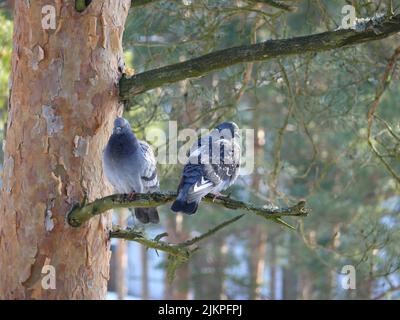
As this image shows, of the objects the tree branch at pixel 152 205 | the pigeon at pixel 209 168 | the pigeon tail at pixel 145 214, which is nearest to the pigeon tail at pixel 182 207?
the pigeon at pixel 209 168

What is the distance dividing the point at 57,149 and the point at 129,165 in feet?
2.18

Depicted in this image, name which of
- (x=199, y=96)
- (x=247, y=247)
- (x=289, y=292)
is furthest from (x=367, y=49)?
(x=289, y=292)

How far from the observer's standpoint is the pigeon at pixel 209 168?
369cm

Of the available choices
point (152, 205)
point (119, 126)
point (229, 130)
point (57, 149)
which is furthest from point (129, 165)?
point (229, 130)

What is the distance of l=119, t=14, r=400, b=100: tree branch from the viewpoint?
3529mm

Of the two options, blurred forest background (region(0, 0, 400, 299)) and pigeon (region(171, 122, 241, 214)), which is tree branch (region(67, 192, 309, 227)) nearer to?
pigeon (region(171, 122, 241, 214))

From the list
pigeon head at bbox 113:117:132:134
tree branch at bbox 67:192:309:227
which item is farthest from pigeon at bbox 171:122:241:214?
pigeon head at bbox 113:117:132:134

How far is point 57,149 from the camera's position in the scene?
3.62 metres

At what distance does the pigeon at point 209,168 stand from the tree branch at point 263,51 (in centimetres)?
55

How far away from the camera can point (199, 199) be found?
3791 millimetres

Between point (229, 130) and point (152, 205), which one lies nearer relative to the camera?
A: point (152, 205)

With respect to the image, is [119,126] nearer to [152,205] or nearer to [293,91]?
[152,205]

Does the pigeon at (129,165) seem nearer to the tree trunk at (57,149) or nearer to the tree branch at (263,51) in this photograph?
the tree trunk at (57,149)

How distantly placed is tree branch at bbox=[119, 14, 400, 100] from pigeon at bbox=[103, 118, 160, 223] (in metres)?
0.33
